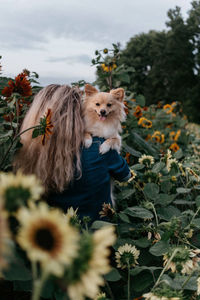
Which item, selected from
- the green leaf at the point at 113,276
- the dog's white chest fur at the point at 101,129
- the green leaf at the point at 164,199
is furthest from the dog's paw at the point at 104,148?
the green leaf at the point at 113,276

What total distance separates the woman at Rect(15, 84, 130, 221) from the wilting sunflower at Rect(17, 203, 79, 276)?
4.45ft

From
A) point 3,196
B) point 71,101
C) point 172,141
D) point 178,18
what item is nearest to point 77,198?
point 71,101

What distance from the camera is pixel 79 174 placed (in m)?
1.91

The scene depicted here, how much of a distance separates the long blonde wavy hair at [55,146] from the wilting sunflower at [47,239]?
1375mm

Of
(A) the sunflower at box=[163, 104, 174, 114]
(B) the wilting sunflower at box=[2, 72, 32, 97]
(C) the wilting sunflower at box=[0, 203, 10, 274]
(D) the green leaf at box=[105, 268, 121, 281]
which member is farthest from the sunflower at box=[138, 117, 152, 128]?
(C) the wilting sunflower at box=[0, 203, 10, 274]

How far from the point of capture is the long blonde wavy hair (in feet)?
6.05

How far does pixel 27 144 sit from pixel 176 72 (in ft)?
73.2

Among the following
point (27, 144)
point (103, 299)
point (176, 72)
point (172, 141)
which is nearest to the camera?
point (103, 299)

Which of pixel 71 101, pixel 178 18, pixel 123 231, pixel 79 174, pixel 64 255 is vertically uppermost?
pixel 178 18

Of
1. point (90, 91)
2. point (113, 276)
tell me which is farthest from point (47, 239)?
point (90, 91)

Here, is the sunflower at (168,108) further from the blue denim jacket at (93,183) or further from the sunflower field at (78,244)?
the blue denim jacket at (93,183)

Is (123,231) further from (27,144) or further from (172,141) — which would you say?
(172,141)

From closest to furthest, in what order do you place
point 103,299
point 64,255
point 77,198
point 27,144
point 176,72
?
point 64,255 < point 103,299 < point 27,144 < point 77,198 < point 176,72

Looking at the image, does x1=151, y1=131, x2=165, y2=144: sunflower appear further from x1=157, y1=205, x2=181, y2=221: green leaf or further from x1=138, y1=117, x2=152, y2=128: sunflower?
x1=157, y1=205, x2=181, y2=221: green leaf
